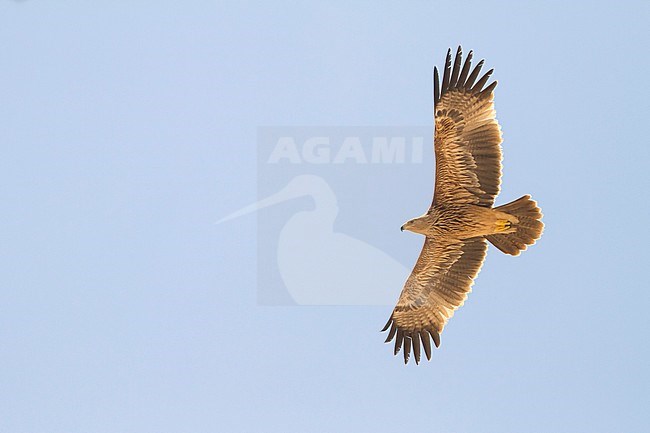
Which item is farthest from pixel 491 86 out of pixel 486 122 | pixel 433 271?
pixel 433 271

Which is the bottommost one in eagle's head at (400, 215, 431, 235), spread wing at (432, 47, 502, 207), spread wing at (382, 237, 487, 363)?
spread wing at (382, 237, 487, 363)

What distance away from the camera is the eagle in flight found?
1089 centimetres

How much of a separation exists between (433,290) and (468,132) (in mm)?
2381

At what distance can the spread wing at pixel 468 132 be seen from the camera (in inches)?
428

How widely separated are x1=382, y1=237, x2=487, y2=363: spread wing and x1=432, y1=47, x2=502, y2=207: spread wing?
41.3 inches

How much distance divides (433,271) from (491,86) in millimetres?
2583

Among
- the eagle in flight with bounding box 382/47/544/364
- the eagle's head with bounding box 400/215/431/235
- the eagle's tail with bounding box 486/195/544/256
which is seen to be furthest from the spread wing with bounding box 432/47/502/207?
the eagle's head with bounding box 400/215/431/235

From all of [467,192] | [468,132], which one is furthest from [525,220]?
[468,132]

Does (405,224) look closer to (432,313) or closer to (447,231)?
(447,231)

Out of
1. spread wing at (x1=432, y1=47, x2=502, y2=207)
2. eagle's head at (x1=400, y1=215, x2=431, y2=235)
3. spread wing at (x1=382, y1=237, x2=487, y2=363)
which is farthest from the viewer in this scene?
spread wing at (x1=382, y1=237, x2=487, y2=363)

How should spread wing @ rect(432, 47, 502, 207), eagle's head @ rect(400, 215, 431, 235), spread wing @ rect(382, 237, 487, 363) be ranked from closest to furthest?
1. spread wing @ rect(432, 47, 502, 207)
2. eagle's head @ rect(400, 215, 431, 235)
3. spread wing @ rect(382, 237, 487, 363)

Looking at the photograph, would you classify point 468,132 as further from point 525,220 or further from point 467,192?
point 525,220

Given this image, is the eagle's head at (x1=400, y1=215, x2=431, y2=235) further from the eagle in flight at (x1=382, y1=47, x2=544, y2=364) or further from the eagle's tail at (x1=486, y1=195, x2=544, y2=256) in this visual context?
the eagle's tail at (x1=486, y1=195, x2=544, y2=256)

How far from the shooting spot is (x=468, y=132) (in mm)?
10891
